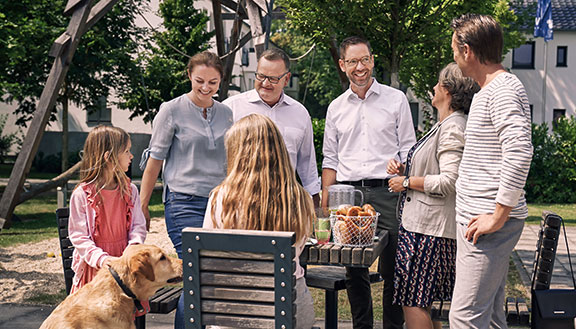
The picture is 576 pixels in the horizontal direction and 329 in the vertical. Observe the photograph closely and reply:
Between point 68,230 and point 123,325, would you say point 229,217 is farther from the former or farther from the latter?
point 68,230

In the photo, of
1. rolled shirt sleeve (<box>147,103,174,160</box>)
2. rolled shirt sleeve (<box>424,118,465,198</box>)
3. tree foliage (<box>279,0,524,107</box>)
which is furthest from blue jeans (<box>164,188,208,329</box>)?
tree foliage (<box>279,0,524,107</box>)

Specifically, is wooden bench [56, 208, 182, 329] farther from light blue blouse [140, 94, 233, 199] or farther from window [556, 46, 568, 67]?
window [556, 46, 568, 67]

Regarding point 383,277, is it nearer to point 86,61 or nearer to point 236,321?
point 236,321

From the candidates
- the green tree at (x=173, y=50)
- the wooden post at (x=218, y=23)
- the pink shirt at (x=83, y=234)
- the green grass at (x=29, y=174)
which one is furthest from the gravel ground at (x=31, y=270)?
the green tree at (x=173, y=50)

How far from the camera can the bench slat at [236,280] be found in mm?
2902

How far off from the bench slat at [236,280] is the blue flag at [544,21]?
2355 cm

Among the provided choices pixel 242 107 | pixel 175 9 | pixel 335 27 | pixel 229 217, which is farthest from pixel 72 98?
pixel 229 217

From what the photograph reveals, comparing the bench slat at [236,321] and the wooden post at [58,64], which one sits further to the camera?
the wooden post at [58,64]

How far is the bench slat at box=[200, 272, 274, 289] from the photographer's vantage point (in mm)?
2902

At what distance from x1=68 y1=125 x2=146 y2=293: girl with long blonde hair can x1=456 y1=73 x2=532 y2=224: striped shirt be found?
200 cm

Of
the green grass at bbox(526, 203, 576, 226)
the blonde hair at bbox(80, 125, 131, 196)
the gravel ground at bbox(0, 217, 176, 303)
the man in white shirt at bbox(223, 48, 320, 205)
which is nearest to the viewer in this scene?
the blonde hair at bbox(80, 125, 131, 196)

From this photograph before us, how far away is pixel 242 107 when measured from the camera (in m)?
4.96

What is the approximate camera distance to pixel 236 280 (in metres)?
2.94

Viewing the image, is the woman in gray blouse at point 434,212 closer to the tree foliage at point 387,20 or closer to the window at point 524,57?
the tree foliage at point 387,20
